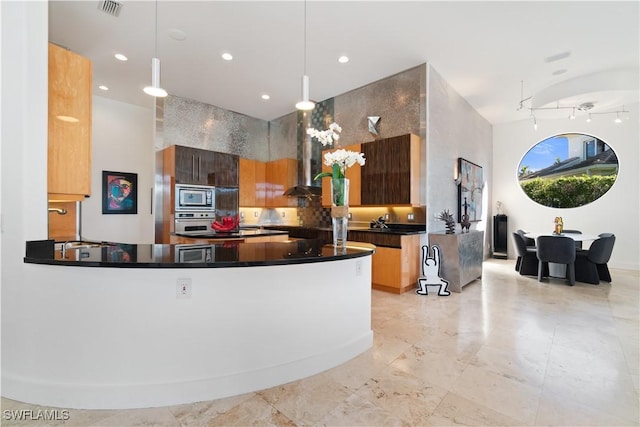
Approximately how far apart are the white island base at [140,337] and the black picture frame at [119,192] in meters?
4.29

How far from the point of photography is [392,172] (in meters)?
4.70

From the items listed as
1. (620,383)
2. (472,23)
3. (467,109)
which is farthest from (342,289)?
(467,109)

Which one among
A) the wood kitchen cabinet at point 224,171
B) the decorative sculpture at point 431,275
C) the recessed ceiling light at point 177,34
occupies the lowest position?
the decorative sculpture at point 431,275

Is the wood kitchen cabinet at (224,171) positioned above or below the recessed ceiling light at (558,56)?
below

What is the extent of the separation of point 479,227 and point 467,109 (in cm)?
280

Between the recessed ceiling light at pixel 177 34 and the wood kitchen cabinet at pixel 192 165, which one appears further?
the wood kitchen cabinet at pixel 192 165

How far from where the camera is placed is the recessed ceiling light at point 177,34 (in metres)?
3.66

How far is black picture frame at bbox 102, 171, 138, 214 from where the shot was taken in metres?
5.54

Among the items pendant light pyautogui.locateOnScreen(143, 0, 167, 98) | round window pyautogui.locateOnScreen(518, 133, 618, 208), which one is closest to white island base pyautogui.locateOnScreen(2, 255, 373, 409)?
pendant light pyautogui.locateOnScreen(143, 0, 167, 98)

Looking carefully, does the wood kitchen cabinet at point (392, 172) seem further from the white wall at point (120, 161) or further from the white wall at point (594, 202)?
the white wall at point (594, 202)

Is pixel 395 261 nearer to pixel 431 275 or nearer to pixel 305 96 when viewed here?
pixel 431 275

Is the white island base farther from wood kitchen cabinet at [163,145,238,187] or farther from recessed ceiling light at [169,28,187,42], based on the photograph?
wood kitchen cabinet at [163,145,238,187]

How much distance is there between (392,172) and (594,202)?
206 inches

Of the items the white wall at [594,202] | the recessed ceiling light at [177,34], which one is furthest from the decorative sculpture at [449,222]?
the recessed ceiling light at [177,34]
